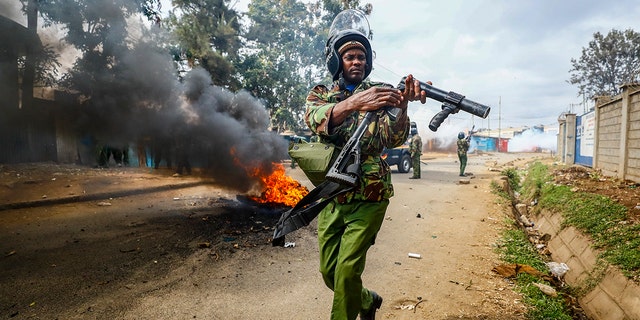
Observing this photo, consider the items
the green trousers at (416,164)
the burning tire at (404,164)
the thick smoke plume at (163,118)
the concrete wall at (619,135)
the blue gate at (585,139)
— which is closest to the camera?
the concrete wall at (619,135)

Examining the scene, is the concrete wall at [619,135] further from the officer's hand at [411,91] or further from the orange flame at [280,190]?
the officer's hand at [411,91]

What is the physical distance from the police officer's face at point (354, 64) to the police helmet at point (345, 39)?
7 cm

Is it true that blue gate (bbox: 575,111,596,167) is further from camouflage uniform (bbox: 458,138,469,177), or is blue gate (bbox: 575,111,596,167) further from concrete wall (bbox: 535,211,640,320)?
concrete wall (bbox: 535,211,640,320)

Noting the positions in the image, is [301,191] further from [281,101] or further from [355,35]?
[281,101]

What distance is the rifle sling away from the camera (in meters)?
1.99

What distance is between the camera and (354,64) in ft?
7.32

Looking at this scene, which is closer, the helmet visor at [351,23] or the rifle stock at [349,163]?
the rifle stock at [349,163]

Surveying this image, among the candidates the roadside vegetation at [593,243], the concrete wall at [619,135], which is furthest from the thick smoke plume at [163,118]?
the concrete wall at [619,135]

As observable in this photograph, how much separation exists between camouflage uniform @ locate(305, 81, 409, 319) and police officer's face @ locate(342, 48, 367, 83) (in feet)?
0.85

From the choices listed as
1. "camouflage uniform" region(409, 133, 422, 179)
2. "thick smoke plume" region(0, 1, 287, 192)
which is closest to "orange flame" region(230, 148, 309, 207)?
"thick smoke plume" region(0, 1, 287, 192)

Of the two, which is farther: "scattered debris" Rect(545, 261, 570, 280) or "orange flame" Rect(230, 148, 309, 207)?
"orange flame" Rect(230, 148, 309, 207)

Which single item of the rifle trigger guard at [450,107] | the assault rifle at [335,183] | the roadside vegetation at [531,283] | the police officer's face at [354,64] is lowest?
the roadside vegetation at [531,283]

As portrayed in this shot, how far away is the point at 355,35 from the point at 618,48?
29.6 metres

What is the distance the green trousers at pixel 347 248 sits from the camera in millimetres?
1904
